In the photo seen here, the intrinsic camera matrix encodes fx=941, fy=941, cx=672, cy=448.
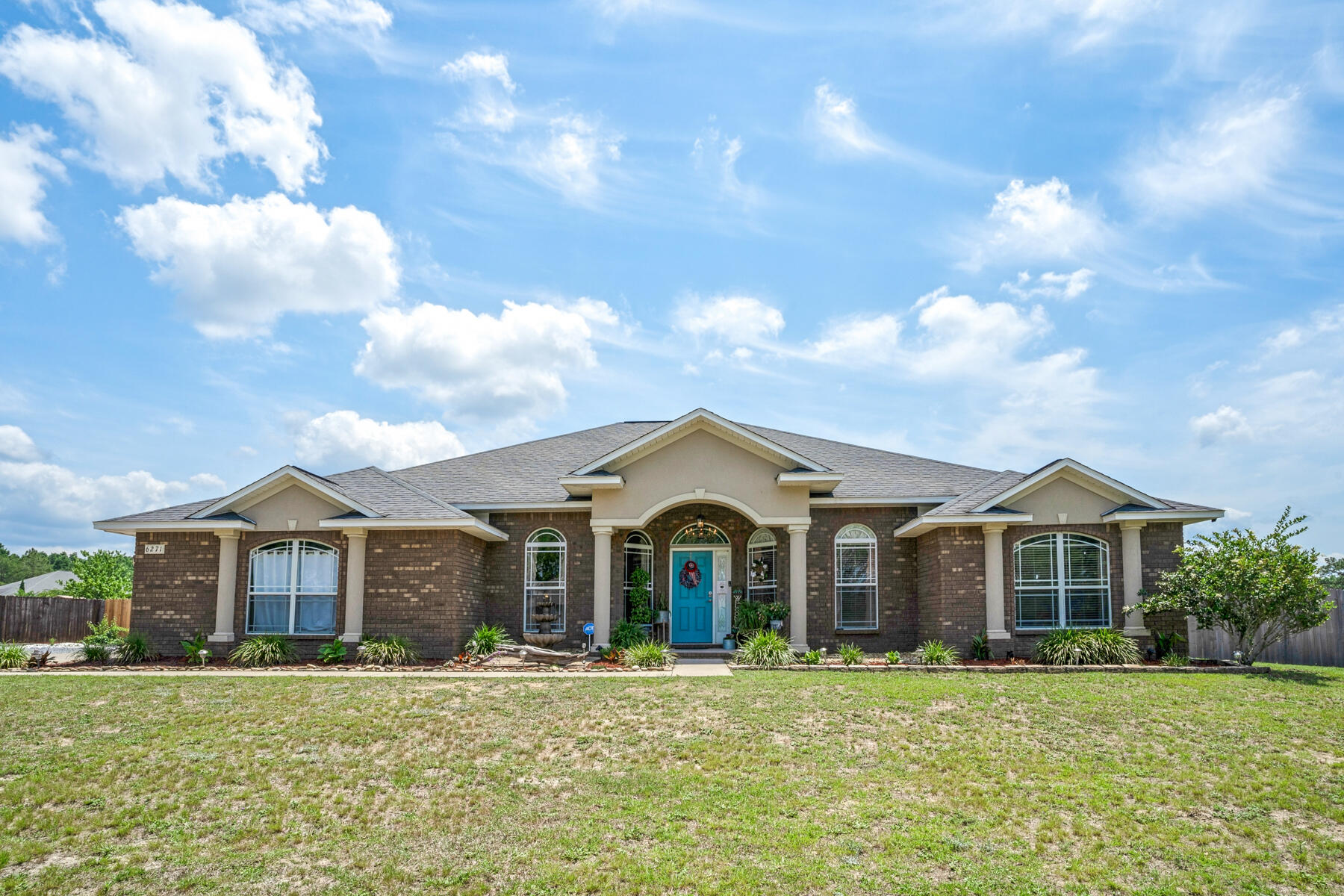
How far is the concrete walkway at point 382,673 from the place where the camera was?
14.6 m

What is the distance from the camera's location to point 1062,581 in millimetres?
17812

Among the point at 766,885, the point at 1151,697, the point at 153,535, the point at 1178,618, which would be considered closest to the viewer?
the point at 766,885

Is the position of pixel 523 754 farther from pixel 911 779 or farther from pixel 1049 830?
pixel 1049 830

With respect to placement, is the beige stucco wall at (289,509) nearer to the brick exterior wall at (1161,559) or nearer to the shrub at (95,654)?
the shrub at (95,654)

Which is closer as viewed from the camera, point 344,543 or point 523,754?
point 523,754

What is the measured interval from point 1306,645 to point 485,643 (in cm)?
1610

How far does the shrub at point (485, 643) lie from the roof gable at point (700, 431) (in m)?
3.41

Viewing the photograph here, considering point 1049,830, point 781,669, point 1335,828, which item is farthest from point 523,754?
point 1335,828

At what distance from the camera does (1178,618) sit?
17.3m

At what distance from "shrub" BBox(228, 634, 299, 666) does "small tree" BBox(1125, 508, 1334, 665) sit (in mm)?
15687

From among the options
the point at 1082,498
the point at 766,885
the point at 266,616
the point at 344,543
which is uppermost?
the point at 1082,498

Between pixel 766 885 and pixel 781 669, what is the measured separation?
845 centimetres

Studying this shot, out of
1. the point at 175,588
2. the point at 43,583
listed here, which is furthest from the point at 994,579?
the point at 43,583

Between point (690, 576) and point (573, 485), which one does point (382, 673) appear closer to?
point (573, 485)
